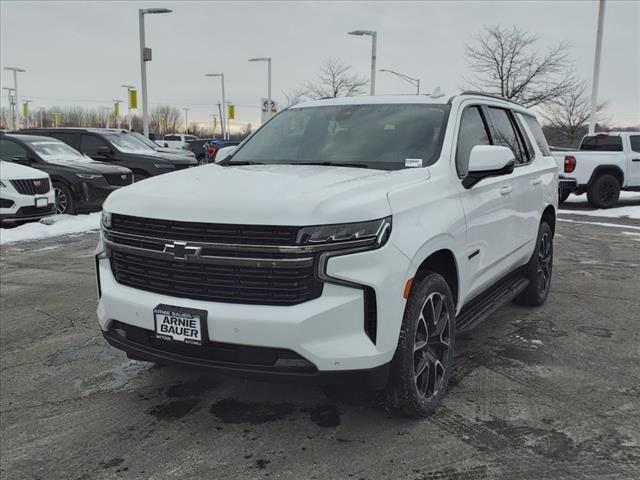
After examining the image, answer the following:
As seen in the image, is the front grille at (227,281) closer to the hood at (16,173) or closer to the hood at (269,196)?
the hood at (269,196)

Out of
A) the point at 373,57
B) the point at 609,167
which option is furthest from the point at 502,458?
the point at 373,57

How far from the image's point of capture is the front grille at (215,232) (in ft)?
9.12

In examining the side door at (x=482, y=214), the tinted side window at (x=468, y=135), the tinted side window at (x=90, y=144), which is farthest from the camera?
the tinted side window at (x=90, y=144)

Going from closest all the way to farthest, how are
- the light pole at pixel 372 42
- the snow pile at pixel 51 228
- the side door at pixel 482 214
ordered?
the side door at pixel 482 214
the snow pile at pixel 51 228
the light pole at pixel 372 42

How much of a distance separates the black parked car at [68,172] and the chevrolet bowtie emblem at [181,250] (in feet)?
32.6

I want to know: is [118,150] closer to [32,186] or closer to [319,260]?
[32,186]

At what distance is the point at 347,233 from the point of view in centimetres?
281

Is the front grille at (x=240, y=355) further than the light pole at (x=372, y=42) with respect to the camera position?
No

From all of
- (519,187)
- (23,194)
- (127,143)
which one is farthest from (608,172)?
(23,194)

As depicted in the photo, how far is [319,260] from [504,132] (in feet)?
9.53

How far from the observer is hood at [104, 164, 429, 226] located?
9.18ft

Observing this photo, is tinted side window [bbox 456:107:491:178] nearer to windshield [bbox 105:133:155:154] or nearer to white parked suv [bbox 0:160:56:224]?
white parked suv [bbox 0:160:56:224]

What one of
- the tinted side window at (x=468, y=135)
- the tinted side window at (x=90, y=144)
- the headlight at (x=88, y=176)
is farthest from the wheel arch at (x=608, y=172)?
the tinted side window at (x=90, y=144)

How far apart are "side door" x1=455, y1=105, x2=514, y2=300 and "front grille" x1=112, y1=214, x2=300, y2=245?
55.8 inches
